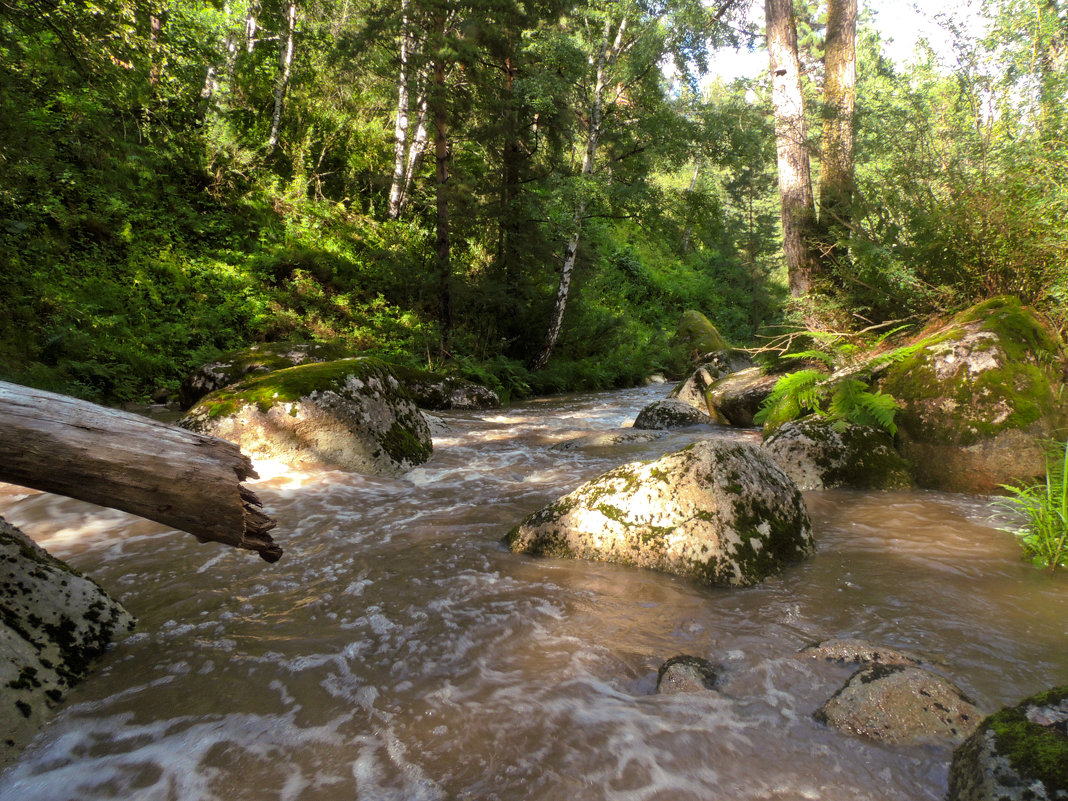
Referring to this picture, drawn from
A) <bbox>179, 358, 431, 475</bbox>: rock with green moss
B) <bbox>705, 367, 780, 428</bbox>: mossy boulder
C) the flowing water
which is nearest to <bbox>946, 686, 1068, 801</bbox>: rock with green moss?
the flowing water

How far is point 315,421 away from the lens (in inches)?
232

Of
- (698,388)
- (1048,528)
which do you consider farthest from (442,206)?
(1048,528)

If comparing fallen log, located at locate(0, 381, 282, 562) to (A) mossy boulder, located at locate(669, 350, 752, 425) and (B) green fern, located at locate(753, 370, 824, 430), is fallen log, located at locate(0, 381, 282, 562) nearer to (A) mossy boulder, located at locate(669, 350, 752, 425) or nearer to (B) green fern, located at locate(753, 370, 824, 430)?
(B) green fern, located at locate(753, 370, 824, 430)

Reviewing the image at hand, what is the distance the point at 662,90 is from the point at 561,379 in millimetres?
7720

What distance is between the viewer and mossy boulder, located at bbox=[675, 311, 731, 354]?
20.9 meters

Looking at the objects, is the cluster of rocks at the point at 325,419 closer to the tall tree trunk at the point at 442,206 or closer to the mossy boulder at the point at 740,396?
the mossy boulder at the point at 740,396

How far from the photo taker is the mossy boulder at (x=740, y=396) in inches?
340

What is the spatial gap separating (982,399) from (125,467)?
21.8ft

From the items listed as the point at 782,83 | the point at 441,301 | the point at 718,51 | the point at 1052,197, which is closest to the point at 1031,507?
the point at 1052,197

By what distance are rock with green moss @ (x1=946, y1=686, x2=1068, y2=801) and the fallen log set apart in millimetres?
2715

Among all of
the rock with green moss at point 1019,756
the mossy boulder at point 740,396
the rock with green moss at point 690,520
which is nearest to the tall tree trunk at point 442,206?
the mossy boulder at point 740,396

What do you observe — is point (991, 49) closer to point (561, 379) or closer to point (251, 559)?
point (561, 379)

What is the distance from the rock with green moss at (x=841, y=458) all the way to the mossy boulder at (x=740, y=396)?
104 inches

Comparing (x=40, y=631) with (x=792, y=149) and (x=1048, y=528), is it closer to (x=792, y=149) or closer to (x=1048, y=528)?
(x=1048, y=528)
